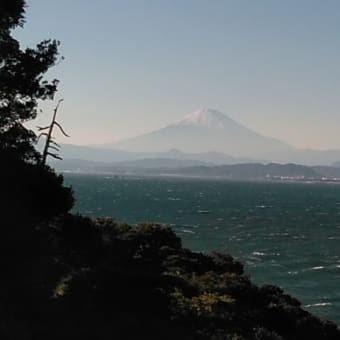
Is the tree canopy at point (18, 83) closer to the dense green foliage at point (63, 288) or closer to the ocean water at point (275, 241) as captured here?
the dense green foliage at point (63, 288)

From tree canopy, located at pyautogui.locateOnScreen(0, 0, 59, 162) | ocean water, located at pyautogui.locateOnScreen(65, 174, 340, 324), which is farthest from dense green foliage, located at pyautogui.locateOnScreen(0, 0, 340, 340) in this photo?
ocean water, located at pyautogui.locateOnScreen(65, 174, 340, 324)

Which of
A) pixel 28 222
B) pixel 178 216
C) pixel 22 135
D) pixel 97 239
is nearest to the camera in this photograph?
pixel 28 222

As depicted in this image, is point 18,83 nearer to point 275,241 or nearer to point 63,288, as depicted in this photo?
point 63,288

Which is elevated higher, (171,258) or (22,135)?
(22,135)

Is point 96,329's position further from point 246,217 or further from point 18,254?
point 246,217

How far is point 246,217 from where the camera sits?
109625mm

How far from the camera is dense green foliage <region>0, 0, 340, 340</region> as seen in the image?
16.7 m

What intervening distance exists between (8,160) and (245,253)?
4577 cm

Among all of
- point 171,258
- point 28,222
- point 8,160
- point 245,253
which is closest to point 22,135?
point 8,160

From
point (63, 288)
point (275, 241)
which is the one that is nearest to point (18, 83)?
point (63, 288)

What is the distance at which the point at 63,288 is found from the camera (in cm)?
1919

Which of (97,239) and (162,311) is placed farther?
(97,239)

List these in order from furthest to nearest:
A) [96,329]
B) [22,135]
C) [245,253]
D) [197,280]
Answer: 1. [245,253]
2. [197,280]
3. [22,135]
4. [96,329]

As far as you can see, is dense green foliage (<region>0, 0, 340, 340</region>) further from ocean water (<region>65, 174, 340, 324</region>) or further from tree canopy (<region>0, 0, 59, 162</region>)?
ocean water (<region>65, 174, 340, 324</region>)
